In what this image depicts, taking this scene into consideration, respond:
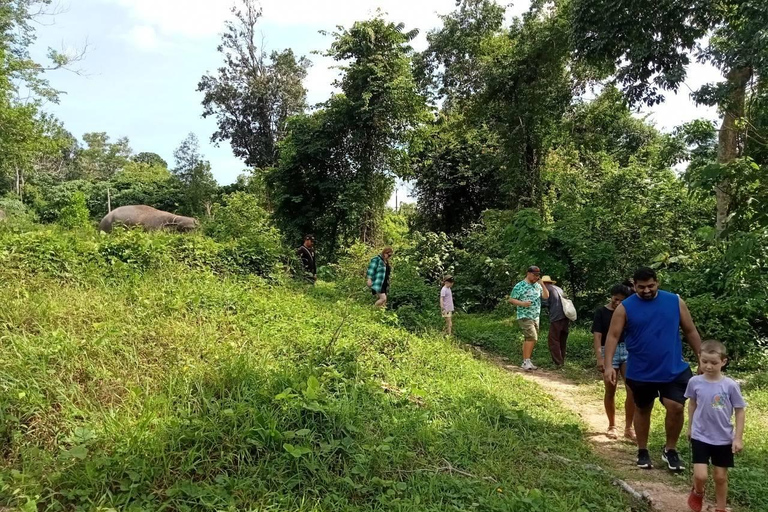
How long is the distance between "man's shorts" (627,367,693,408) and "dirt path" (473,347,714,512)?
564 millimetres

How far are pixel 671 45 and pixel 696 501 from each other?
9428mm

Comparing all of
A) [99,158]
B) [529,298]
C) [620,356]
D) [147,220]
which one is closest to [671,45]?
[529,298]

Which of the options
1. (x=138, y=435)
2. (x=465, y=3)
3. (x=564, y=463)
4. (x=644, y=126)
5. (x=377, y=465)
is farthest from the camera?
(x=644, y=126)

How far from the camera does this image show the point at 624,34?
34.5 feet

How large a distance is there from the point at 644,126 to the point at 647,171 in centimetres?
1267

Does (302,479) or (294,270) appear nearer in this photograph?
(302,479)

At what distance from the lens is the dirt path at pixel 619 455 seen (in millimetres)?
3834

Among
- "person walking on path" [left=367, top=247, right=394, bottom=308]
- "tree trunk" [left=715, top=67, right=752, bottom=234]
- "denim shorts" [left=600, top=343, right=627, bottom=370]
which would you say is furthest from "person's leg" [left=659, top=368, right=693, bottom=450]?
"tree trunk" [left=715, top=67, right=752, bottom=234]

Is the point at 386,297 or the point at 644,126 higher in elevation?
the point at 644,126

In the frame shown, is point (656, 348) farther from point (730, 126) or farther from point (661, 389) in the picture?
point (730, 126)

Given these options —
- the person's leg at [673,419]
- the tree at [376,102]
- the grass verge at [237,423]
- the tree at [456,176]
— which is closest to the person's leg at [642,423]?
the person's leg at [673,419]

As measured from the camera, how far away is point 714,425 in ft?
11.7

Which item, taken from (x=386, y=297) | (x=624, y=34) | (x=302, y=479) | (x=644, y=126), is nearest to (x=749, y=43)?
(x=624, y=34)

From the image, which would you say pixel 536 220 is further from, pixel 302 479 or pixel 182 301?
pixel 302 479
